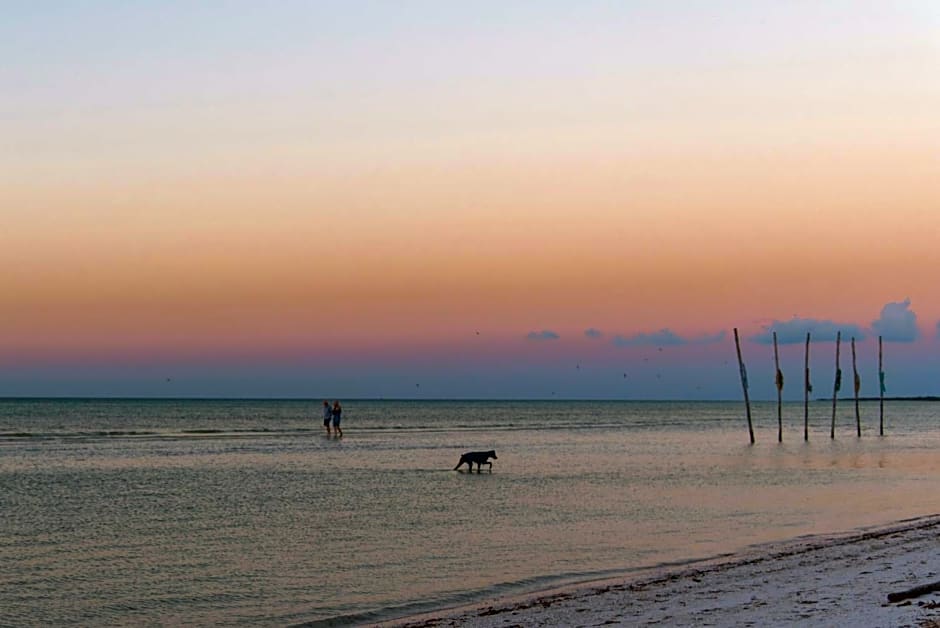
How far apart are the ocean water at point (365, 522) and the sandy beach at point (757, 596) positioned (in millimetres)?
1260

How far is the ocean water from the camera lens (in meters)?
16.6

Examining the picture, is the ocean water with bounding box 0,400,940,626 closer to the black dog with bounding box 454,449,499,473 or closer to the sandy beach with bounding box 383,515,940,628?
the black dog with bounding box 454,449,499,473

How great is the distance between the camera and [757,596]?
14508mm

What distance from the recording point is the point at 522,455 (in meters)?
50.8

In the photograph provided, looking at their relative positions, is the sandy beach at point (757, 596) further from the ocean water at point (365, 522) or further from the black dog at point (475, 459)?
the black dog at point (475, 459)

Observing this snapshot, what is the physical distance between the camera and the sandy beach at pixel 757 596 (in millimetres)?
12594

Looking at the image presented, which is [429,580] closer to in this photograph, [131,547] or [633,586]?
[633,586]

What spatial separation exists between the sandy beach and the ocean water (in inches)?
49.6

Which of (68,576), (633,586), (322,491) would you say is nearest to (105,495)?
(322,491)

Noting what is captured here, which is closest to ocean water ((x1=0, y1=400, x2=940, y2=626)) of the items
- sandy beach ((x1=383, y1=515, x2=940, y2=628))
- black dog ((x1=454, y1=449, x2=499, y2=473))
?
black dog ((x1=454, y1=449, x2=499, y2=473))

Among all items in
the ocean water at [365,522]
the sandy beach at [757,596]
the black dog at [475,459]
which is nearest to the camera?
the sandy beach at [757,596]

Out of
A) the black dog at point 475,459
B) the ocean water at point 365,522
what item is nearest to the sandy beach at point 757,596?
the ocean water at point 365,522

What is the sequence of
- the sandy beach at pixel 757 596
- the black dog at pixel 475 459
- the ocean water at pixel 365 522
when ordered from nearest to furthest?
the sandy beach at pixel 757 596
the ocean water at pixel 365 522
the black dog at pixel 475 459

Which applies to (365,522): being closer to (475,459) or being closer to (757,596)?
(757,596)
